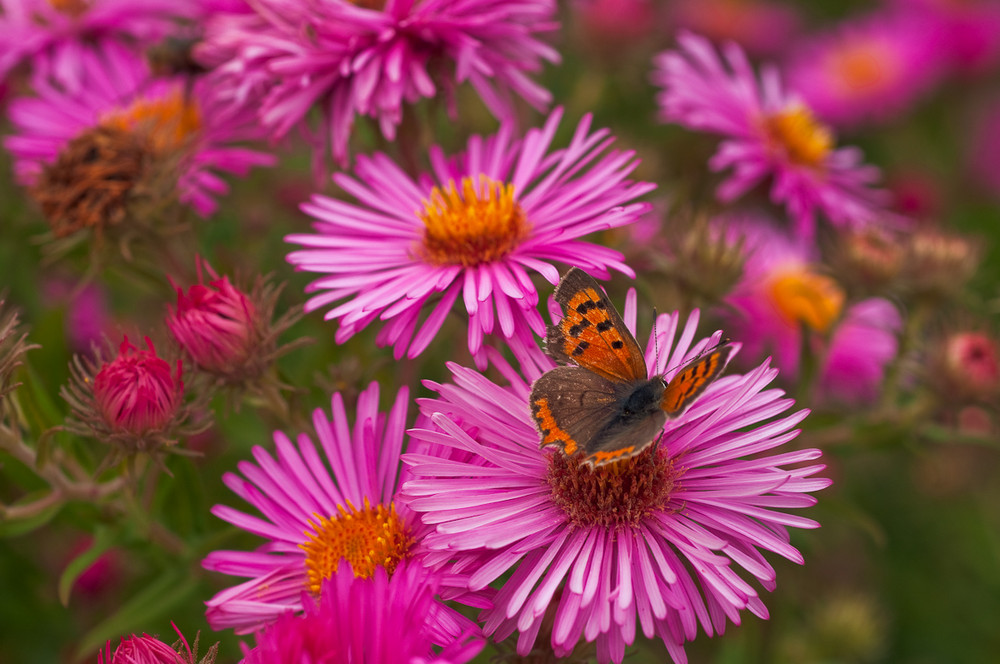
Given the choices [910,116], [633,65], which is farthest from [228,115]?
[910,116]

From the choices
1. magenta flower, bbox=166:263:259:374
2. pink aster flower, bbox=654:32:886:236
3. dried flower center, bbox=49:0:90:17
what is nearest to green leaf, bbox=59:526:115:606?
magenta flower, bbox=166:263:259:374

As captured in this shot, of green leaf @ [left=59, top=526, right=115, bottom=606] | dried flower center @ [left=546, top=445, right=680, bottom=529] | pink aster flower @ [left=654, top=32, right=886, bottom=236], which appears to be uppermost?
pink aster flower @ [left=654, top=32, right=886, bottom=236]

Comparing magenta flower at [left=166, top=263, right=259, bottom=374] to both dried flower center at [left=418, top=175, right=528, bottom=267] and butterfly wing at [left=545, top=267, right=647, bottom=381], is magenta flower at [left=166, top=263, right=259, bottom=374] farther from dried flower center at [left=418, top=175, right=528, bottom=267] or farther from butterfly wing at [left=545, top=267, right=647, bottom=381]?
butterfly wing at [left=545, top=267, right=647, bottom=381]

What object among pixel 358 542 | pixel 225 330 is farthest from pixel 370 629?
pixel 225 330

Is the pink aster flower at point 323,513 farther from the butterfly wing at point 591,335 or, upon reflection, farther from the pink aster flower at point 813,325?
the pink aster flower at point 813,325

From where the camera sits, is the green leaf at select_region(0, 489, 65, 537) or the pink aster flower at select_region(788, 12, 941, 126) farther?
the pink aster flower at select_region(788, 12, 941, 126)

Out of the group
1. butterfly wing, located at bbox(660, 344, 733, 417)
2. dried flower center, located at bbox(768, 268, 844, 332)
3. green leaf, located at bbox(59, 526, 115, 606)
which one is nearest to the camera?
butterfly wing, located at bbox(660, 344, 733, 417)

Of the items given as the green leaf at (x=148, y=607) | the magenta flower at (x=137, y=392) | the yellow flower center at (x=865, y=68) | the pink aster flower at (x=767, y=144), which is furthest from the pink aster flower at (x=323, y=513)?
the yellow flower center at (x=865, y=68)
